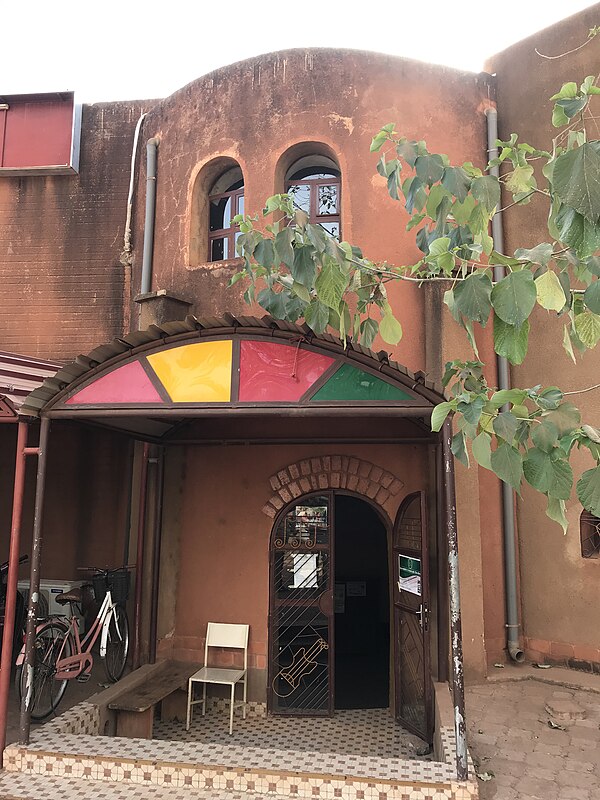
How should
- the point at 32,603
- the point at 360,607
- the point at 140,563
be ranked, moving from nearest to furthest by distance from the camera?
the point at 32,603 < the point at 140,563 < the point at 360,607

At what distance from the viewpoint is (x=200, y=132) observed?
892 cm

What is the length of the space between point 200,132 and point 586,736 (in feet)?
28.2

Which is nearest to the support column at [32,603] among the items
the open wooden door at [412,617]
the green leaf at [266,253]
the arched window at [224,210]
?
the green leaf at [266,253]

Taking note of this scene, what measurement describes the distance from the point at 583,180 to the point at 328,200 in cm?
Answer: 618

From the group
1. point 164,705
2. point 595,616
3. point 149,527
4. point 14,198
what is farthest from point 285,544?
point 14,198

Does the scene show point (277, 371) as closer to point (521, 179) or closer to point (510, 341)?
point (521, 179)

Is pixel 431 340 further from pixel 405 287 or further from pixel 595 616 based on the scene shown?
pixel 595 616

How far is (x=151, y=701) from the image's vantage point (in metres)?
6.48

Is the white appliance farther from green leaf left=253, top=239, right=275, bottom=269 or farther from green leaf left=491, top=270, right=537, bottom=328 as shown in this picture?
green leaf left=491, top=270, right=537, bottom=328

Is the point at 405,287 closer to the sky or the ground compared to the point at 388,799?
closer to the sky

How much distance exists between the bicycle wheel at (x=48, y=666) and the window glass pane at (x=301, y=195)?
5967 mm

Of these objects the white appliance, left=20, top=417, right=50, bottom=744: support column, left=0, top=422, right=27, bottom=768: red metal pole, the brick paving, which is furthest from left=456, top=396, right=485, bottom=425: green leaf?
the white appliance

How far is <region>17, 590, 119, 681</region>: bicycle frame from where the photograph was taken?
6555 millimetres

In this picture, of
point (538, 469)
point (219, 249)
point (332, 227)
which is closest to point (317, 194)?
point (332, 227)
